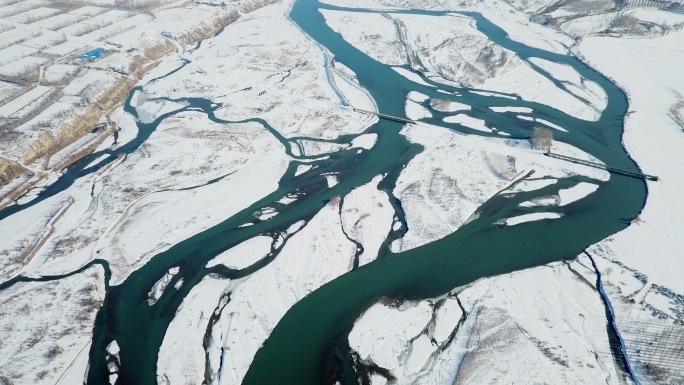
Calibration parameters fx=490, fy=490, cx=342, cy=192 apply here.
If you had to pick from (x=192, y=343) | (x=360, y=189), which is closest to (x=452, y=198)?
(x=360, y=189)

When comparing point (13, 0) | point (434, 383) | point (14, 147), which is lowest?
point (434, 383)

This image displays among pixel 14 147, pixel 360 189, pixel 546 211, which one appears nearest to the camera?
pixel 546 211

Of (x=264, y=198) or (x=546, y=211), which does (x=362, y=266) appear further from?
(x=546, y=211)

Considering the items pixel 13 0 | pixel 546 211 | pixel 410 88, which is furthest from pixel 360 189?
pixel 13 0

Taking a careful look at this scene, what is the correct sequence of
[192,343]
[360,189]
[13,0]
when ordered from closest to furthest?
[192,343]
[360,189]
[13,0]

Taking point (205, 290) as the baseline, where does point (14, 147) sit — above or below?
above

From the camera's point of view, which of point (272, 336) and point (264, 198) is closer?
point (272, 336)

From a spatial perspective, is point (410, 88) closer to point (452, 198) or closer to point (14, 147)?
point (452, 198)
